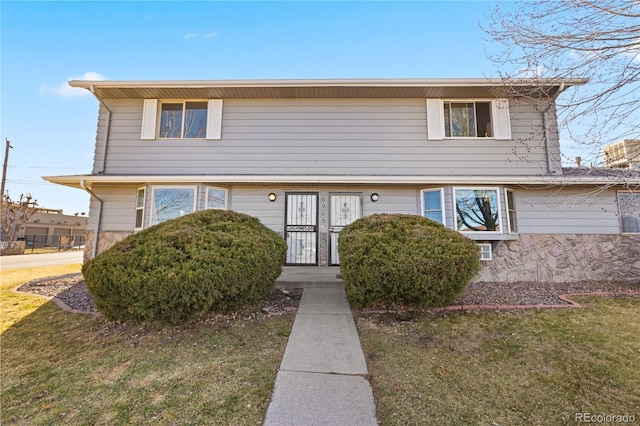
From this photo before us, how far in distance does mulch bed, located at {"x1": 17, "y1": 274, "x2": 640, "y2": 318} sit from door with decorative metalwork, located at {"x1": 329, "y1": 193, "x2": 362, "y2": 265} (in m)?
2.09

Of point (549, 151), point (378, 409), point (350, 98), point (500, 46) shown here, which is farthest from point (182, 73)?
point (549, 151)

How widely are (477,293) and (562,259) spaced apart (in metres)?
3.11

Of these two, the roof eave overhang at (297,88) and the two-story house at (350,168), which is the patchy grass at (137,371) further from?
the roof eave overhang at (297,88)

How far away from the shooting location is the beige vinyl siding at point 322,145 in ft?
24.3

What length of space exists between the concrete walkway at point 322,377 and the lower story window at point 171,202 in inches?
174

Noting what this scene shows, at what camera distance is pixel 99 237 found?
7340mm

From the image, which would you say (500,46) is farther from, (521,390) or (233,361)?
(233,361)

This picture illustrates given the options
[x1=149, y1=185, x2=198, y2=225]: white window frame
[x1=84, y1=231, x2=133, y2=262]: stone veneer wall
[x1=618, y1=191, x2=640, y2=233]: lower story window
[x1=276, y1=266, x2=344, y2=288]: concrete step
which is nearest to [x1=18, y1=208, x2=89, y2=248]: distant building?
[x1=84, y1=231, x2=133, y2=262]: stone veneer wall

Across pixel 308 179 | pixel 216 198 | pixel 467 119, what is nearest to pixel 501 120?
pixel 467 119

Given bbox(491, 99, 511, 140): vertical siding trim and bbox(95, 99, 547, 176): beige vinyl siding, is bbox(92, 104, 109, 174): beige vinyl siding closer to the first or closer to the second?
bbox(95, 99, 547, 176): beige vinyl siding

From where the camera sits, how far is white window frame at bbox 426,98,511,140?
290 inches

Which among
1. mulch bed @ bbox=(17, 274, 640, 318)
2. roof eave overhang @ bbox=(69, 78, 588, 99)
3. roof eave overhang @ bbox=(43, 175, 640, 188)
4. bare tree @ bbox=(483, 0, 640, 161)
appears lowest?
mulch bed @ bbox=(17, 274, 640, 318)

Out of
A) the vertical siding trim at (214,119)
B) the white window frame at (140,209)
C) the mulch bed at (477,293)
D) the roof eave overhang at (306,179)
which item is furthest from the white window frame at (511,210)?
the white window frame at (140,209)

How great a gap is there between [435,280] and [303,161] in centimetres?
464
